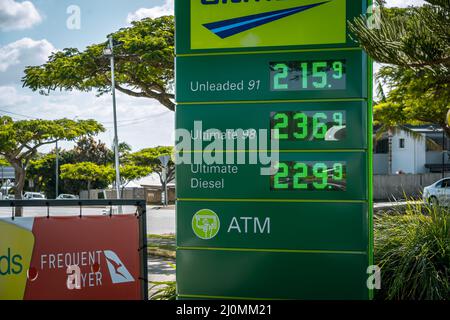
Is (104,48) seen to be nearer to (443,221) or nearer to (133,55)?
(133,55)

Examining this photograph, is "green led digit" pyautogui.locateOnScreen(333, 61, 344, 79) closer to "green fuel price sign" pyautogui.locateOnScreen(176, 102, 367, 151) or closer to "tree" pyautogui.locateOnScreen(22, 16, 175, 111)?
"green fuel price sign" pyautogui.locateOnScreen(176, 102, 367, 151)

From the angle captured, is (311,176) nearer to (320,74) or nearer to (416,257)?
(320,74)

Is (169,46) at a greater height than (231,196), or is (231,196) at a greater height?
(169,46)

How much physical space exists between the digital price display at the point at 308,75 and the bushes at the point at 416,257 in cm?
226

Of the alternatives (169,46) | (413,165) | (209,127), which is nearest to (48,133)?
(169,46)

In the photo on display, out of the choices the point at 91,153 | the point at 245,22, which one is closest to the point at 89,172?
the point at 91,153

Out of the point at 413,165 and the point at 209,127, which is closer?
the point at 209,127

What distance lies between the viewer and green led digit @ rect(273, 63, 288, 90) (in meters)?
6.46

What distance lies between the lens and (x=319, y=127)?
6.37 metres

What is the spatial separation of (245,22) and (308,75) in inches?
37.3

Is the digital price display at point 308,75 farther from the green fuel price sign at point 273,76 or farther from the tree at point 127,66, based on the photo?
the tree at point 127,66

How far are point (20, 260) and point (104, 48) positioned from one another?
41.8ft

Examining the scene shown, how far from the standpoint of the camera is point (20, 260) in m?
5.55
